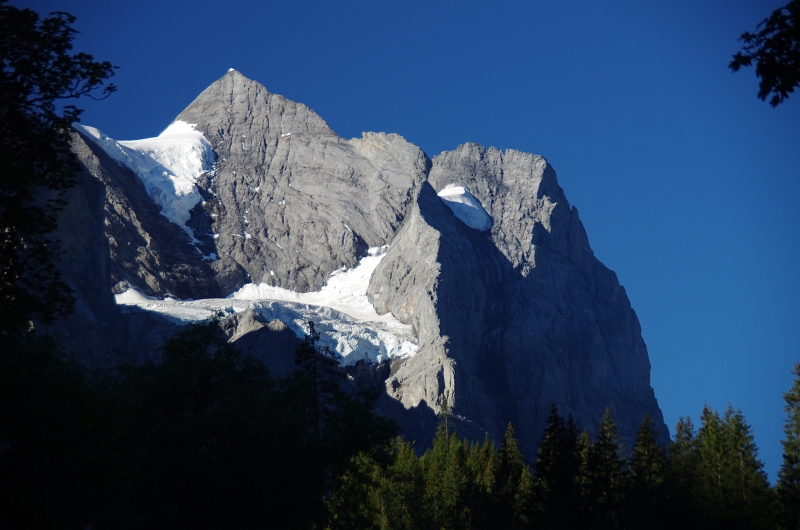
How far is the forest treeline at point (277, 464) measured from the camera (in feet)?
67.9

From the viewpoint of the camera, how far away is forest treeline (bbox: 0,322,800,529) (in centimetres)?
2069

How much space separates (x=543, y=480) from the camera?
5375 centimetres

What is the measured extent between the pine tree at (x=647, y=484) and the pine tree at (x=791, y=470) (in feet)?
38.7

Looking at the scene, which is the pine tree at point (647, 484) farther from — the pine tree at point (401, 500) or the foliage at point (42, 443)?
the foliage at point (42, 443)

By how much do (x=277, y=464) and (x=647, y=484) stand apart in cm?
4114

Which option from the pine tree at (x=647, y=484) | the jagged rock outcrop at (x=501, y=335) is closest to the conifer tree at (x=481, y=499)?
the pine tree at (x=647, y=484)

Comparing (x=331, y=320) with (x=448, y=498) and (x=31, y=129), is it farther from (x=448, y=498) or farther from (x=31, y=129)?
(x=31, y=129)

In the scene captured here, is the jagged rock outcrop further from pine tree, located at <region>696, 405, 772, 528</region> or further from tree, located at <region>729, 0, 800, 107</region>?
tree, located at <region>729, 0, 800, 107</region>

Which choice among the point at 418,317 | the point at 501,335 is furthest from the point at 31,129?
the point at 501,335

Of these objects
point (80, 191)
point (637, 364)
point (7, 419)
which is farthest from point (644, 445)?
point (637, 364)

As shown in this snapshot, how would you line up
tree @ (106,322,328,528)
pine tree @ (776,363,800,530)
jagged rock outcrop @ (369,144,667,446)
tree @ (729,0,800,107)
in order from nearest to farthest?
tree @ (729,0,800,107) < tree @ (106,322,328,528) < pine tree @ (776,363,800,530) < jagged rock outcrop @ (369,144,667,446)

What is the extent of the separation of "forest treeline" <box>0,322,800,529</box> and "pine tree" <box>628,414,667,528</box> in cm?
11

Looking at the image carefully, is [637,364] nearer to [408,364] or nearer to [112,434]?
[408,364]

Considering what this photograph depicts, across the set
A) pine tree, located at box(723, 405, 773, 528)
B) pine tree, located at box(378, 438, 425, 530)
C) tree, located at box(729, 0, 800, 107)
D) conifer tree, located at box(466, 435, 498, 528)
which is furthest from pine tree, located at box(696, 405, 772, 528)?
tree, located at box(729, 0, 800, 107)
